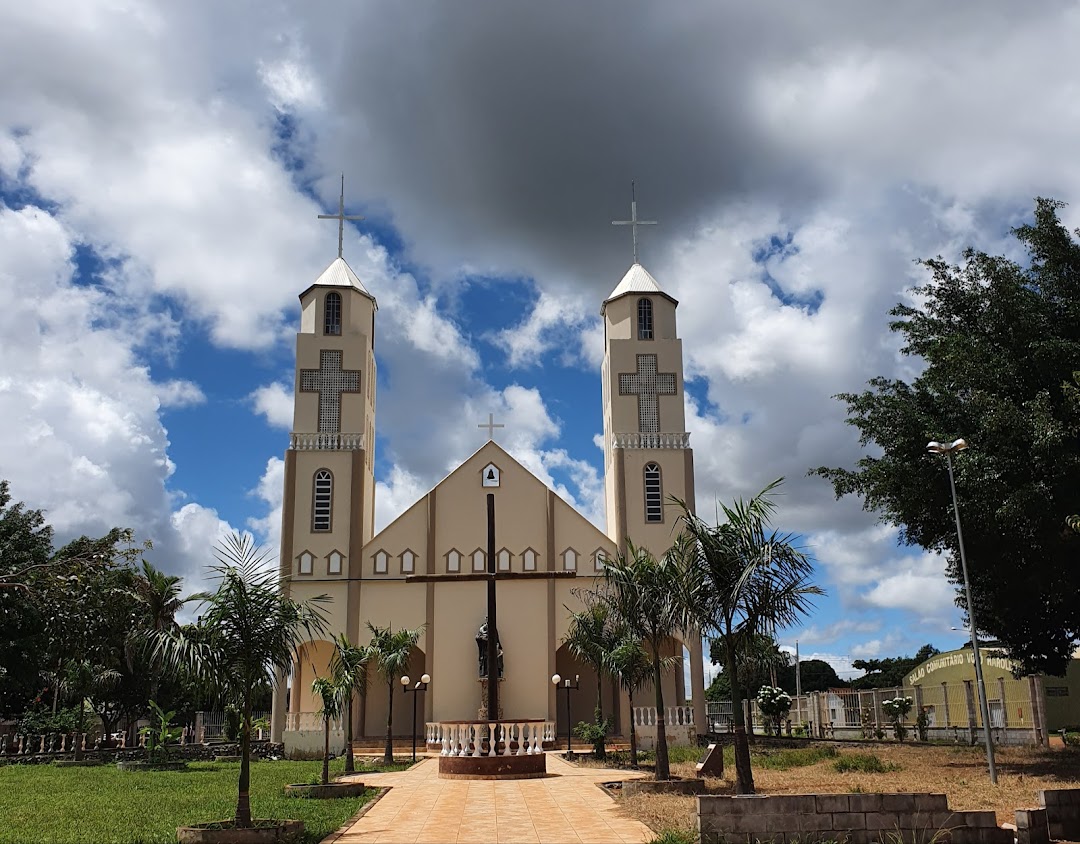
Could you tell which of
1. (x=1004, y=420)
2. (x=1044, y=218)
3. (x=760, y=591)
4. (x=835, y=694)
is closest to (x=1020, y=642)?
(x=1004, y=420)

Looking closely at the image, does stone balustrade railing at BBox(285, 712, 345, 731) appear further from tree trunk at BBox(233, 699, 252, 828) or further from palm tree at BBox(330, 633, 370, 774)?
tree trunk at BBox(233, 699, 252, 828)

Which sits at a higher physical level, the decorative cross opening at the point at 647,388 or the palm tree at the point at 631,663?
the decorative cross opening at the point at 647,388

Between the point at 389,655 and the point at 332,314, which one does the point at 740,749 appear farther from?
the point at 332,314

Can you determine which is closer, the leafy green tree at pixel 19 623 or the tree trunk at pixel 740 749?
the tree trunk at pixel 740 749

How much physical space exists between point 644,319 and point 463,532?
421 inches

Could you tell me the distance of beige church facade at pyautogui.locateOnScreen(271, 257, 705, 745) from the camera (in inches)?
1351

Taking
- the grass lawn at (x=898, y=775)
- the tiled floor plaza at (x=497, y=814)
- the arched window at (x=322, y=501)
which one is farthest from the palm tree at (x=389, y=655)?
the arched window at (x=322, y=501)

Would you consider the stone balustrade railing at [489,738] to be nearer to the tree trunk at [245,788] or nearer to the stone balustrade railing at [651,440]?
the tree trunk at [245,788]

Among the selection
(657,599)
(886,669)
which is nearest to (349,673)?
(657,599)

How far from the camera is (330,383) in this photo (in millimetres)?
37031

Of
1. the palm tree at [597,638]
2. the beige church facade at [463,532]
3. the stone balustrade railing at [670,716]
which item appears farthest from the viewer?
the beige church facade at [463,532]

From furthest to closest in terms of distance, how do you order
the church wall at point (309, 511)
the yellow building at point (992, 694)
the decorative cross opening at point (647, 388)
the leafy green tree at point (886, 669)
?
1. the leafy green tree at point (886, 669)
2. the decorative cross opening at point (647, 388)
3. the church wall at point (309, 511)
4. the yellow building at point (992, 694)

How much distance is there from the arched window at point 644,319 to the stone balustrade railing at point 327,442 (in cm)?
1123

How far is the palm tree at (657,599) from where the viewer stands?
1536 cm
